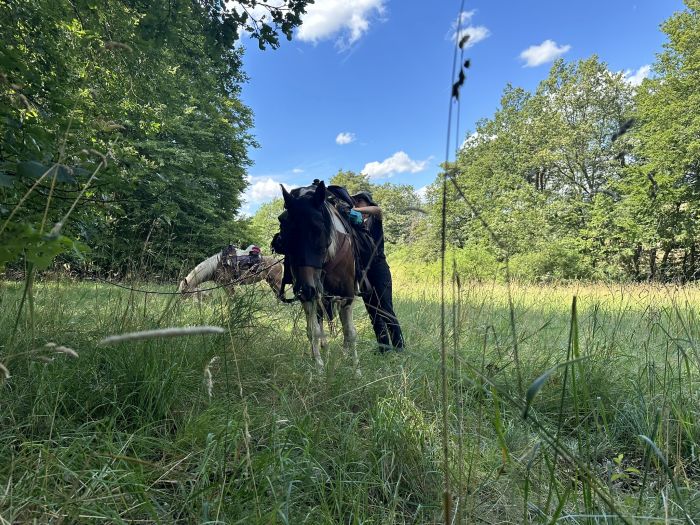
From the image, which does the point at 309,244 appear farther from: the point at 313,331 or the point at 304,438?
the point at 304,438

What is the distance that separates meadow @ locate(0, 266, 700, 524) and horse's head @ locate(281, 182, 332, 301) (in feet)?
1.44

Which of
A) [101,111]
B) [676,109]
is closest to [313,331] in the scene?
[101,111]

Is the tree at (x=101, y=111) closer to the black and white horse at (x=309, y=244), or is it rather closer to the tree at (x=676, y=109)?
the black and white horse at (x=309, y=244)

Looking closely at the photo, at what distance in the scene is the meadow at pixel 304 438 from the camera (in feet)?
3.53

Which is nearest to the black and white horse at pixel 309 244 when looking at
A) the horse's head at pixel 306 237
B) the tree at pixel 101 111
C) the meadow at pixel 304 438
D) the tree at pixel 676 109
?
the horse's head at pixel 306 237

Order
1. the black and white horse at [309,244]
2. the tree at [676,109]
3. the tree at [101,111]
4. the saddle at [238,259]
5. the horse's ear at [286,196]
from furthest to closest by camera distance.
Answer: the tree at [676,109], the saddle at [238,259], the horse's ear at [286,196], the black and white horse at [309,244], the tree at [101,111]

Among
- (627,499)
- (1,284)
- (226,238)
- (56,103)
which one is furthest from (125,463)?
(226,238)

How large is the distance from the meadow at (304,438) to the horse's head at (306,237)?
17.2 inches

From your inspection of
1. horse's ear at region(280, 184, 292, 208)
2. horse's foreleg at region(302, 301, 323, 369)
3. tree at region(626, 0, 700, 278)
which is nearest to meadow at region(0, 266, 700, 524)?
horse's foreleg at region(302, 301, 323, 369)

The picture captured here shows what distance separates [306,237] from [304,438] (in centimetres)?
173

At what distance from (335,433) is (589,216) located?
25.3 metres

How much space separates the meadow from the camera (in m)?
1.08

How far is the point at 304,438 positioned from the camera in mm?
1537

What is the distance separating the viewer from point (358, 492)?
4.30ft
